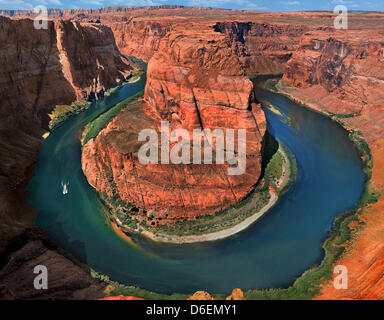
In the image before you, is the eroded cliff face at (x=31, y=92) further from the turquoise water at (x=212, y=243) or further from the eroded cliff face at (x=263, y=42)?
the eroded cliff face at (x=263, y=42)

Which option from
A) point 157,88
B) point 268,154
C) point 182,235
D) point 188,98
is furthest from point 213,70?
point 182,235

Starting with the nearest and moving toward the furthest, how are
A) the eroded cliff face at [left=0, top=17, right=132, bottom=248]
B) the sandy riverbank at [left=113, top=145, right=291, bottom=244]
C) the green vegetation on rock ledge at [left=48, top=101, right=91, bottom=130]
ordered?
1. the sandy riverbank at [left=113, top=145, right=291, bottom=244]
2. the eroded cliff face at [left=0, top=17, right=132, bottom=248]
3. the green vegetation on rock ledge at [left=48, top=101, right=91, bottom=130]

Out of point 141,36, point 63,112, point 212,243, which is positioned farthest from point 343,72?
point 141,36

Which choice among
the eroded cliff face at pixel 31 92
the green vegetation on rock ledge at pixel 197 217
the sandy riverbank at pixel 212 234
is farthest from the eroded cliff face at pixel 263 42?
the sandy riverbank at pixel 212 234

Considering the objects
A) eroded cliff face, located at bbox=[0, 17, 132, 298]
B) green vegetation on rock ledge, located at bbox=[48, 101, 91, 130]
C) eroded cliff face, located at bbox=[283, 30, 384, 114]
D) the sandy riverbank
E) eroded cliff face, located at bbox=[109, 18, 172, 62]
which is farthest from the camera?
→ eroded cliff face, located at bbox=[109, 18, 172, 62]

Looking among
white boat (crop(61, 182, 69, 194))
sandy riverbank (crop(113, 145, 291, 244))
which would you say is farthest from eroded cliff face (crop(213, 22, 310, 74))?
white boat (crop(61, 182, 69, 194))

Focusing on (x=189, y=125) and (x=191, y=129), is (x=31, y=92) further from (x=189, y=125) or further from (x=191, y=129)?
(x=191, y=129)

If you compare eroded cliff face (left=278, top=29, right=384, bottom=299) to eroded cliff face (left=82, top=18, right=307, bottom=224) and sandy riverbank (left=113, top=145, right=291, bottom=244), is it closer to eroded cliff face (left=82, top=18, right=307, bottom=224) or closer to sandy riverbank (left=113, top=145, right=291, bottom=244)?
sandy riverbank (left=113, top=145, right=291, bottom=244)
